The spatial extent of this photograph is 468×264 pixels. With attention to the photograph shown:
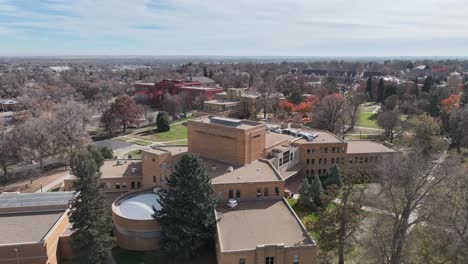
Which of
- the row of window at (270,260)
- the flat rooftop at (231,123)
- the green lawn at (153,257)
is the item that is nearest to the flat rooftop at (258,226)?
the row of window at (270,260)

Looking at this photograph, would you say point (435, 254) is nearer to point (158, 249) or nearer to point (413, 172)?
point (413, 172)

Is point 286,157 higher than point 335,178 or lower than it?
higher

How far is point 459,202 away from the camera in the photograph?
28359 millimetres

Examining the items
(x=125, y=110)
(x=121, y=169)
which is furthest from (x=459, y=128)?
(x=125, y=110)

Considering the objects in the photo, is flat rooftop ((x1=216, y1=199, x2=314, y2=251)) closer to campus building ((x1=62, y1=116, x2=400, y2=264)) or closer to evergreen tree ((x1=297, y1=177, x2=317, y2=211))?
campus building ((x1=62, y1=116, x2=400, y2=264))

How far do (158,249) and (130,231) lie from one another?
11.2 feet

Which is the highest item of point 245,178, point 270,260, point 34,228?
point 245,178

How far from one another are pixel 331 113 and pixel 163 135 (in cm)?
3924

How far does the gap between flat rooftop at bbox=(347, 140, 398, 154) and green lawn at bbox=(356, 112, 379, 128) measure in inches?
1210

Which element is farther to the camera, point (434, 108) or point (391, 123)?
point (434, 108)

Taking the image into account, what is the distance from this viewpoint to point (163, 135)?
8294cm

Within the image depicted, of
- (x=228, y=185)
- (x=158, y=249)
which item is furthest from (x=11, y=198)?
(x=228, y=185)

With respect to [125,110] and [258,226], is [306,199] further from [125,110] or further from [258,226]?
[125,110]

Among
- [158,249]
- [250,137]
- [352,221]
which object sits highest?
[250,137]
